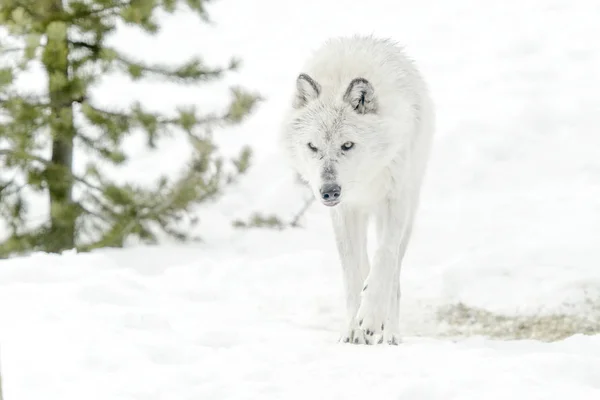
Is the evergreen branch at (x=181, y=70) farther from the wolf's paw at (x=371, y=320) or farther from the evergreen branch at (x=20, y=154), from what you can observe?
the wolf's paw at (x=371, y=320)

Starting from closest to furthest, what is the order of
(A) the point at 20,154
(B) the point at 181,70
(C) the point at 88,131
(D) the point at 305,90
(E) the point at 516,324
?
(D) the point at 305,90, (E) the point at 516,324, (A) the point at 20,154, (C) the point at 88,131, (B) the point at 181,70

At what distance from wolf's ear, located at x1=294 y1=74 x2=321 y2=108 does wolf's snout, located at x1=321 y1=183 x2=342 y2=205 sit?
774mm

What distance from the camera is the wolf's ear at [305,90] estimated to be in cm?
500

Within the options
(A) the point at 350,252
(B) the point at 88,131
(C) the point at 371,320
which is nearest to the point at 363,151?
(A) the point at 350,252

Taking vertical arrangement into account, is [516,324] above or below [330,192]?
below

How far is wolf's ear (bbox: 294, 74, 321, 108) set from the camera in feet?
16.4

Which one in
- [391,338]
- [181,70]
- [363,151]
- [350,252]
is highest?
[181,70]

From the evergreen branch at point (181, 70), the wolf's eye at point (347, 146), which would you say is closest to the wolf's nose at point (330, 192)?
the wolf's eye at point (347, 146)

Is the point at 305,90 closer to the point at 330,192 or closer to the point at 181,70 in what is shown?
the point at 330,192

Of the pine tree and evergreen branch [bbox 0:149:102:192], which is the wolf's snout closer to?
the pine tree

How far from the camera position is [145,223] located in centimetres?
900

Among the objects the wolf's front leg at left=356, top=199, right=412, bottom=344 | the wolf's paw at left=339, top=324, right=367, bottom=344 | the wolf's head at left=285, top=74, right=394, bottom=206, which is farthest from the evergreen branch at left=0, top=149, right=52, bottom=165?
the wolf's paw at left=339, top=324, right=367, bottom=344

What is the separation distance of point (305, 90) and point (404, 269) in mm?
3113

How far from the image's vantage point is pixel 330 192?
4566 mm
